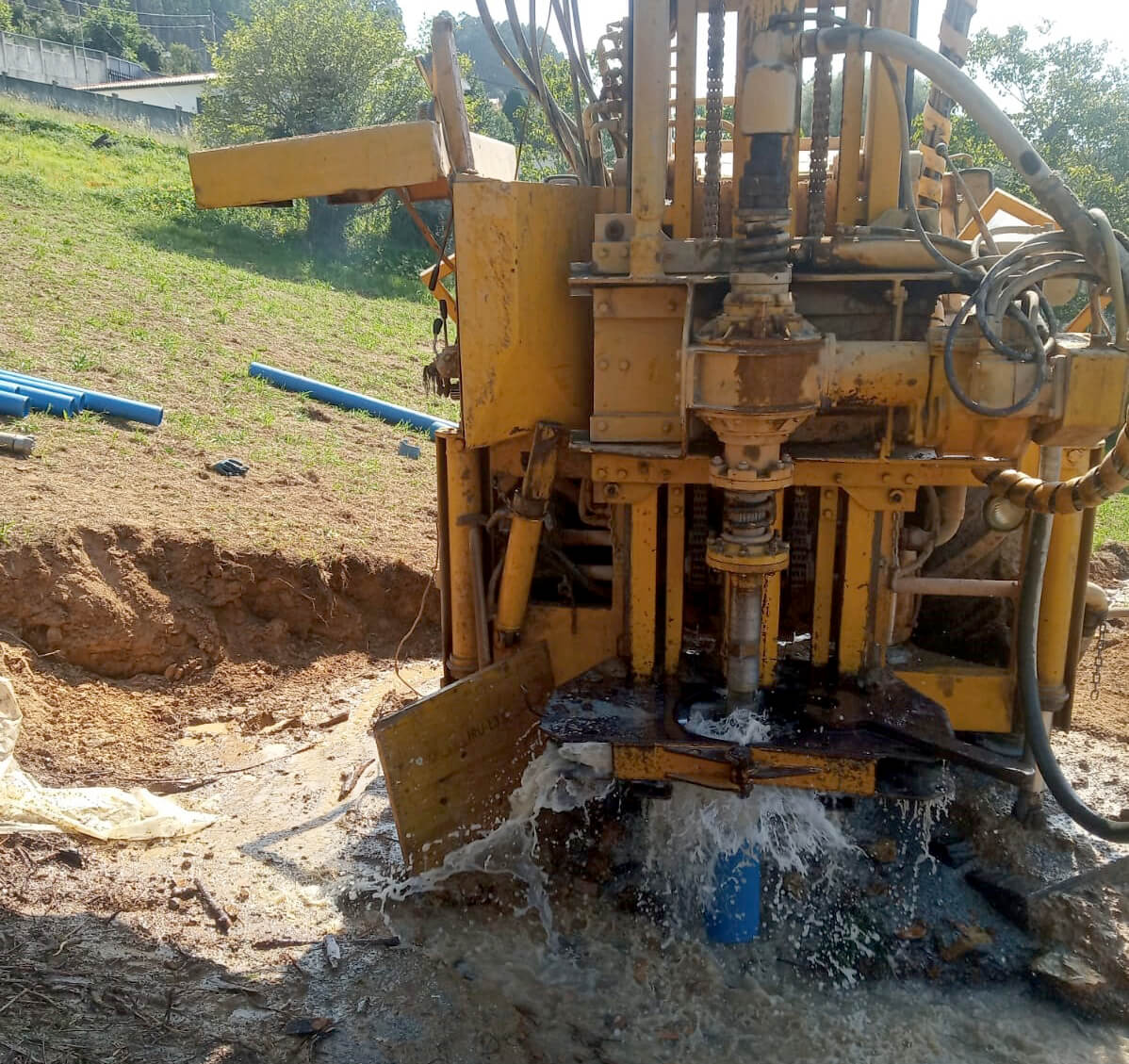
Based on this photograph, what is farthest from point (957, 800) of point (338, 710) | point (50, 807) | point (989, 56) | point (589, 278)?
point (989, 56)

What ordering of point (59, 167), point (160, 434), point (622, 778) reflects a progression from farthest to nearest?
1. point (59, 167)
2. point (160, 434)
3. point (622, 778)

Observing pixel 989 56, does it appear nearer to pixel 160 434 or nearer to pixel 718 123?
pixel 160 434

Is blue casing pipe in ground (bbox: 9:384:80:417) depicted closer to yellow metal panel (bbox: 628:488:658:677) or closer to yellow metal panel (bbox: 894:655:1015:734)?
yellow metal panel (bbox: 628:488:658:677)

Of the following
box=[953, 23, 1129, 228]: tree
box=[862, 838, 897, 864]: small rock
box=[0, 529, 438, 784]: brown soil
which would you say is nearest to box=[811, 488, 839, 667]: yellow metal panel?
box=[862, 838, 897, 864]: small rock

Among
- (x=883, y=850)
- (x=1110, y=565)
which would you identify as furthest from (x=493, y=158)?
(x=1110, y=565)

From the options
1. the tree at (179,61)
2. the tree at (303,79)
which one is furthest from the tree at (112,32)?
the tree at (303,79)

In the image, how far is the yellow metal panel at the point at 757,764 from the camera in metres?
3.09

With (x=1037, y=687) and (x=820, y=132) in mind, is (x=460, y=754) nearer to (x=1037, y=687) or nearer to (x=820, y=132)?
(x=1037, y=687)

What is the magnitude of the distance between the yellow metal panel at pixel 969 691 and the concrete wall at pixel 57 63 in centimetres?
2892

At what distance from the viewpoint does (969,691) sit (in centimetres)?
371

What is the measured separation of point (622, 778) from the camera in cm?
317

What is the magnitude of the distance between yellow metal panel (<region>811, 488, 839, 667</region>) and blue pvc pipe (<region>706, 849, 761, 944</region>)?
0.71 meters

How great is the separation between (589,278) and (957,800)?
2574 mm

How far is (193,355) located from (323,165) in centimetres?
585
